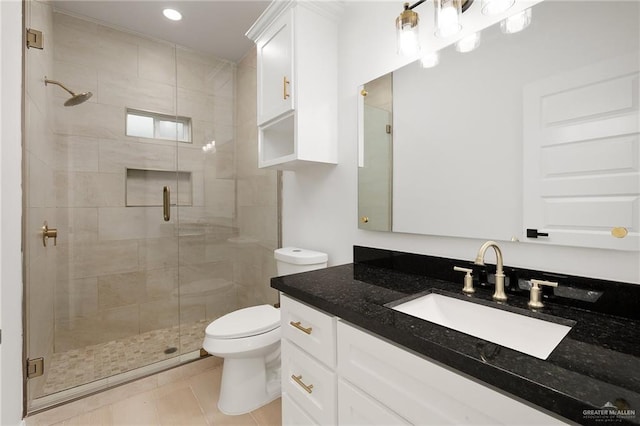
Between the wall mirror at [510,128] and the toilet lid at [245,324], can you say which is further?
the toilet lid at [245,324]

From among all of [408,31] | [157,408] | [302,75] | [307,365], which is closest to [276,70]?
[302,75]

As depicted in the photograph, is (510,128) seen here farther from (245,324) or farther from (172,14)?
(172,14)

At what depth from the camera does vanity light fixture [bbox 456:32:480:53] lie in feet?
3.65

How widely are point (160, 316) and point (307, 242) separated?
159 centimetres

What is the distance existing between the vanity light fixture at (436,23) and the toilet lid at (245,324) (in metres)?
1.55

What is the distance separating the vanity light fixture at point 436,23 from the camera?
1.13 metres

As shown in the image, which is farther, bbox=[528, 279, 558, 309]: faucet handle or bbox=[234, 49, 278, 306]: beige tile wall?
bbox=[234, 49, 278, 306]: beige tile wall

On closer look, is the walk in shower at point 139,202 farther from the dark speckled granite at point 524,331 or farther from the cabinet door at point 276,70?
the dark speckled granite at point 524,331

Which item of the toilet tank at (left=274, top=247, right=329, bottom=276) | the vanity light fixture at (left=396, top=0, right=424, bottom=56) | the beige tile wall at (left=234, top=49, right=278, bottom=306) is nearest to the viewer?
the vanity light fixture at (left=396, top=0, right=424, bottom=56)

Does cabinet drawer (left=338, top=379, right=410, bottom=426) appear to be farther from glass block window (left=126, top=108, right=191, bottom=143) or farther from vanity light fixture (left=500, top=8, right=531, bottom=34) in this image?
glass block window (left=126, top=108, right=191, bottom=143)

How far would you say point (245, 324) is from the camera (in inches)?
64.7

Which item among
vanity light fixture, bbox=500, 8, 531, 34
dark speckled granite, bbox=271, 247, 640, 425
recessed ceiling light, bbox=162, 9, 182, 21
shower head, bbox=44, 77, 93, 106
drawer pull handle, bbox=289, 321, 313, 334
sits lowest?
drawer pull handle, bbox=289, 321, 313, 334

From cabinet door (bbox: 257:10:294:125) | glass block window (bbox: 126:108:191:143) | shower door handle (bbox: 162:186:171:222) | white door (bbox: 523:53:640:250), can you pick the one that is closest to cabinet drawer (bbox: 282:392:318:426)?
white door (bbox: 523:53:640:250)

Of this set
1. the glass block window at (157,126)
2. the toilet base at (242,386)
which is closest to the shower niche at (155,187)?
the glass block window at (157,126)
